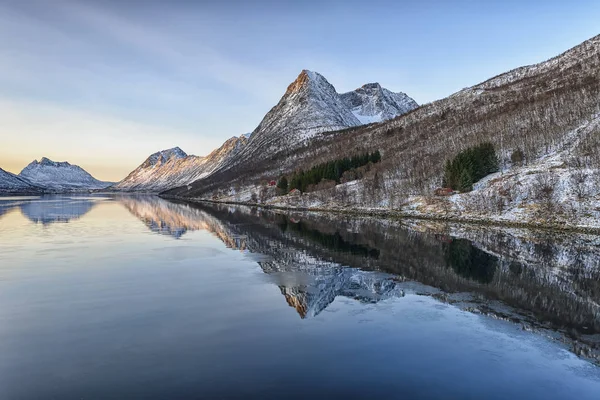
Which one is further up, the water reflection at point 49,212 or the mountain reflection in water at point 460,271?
the water reflection at point 49,212

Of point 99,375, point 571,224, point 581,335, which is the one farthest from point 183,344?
point 571,224

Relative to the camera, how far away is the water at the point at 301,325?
12477 mm

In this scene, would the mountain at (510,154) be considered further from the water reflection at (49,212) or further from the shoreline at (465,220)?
the water reflection at (49,212)

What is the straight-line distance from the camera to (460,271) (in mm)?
29422

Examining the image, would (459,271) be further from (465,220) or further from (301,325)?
(465,220)

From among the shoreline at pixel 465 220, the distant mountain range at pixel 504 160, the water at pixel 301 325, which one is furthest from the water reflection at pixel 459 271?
the distant mountain range at pixel 504 160

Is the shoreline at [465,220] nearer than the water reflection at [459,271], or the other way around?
the water reflection at [459,271]

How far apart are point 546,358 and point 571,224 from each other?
46766mm

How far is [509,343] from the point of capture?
16000mm

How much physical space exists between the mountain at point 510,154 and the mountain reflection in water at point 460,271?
Answer: 44.5 feet

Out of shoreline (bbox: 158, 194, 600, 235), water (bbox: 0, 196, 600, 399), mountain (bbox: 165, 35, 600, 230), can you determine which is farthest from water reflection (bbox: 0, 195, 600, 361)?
mountain (bbox: 165, 35, 600, 230)

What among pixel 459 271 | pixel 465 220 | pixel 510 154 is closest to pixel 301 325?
pixel 459 271

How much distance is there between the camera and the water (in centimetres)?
1248

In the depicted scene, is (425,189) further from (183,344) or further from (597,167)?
(183,344)
